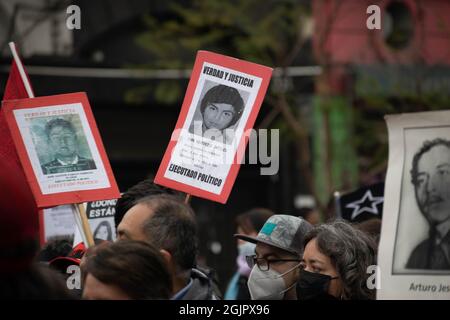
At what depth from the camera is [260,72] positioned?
4.57 meters

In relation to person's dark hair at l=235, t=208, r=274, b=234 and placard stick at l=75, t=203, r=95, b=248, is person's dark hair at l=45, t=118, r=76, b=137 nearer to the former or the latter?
placard stick at l=75, t=203, r=95, b=248

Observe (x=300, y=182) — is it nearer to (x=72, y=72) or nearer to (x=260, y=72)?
(x=72, y=72)

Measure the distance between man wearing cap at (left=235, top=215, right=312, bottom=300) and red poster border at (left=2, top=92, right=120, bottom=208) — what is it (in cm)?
81

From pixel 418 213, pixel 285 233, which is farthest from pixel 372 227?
pixel 418 213

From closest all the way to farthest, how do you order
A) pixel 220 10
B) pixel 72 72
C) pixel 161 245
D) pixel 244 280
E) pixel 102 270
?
pixel 102 270 → pixel 161 245 → pixel 244 280 → pixel 220 10 → pixel 72 72

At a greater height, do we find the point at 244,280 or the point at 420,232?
the point at 420,232

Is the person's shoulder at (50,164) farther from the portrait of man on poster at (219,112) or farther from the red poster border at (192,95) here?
the portrait of man on poster at (219,112)

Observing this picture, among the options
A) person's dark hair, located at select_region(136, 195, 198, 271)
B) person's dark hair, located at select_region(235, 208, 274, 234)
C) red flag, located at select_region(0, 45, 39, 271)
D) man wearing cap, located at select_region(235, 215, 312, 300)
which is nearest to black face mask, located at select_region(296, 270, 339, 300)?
man wearing cap, located at select_region(235, 215, 312, 300)

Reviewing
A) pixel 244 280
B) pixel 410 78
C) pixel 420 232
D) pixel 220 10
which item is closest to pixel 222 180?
pixel 420 232

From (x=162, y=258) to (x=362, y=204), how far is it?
135 inches

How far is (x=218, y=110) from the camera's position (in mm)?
4586

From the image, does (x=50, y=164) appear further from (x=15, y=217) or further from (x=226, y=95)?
(x=15, y=217)
